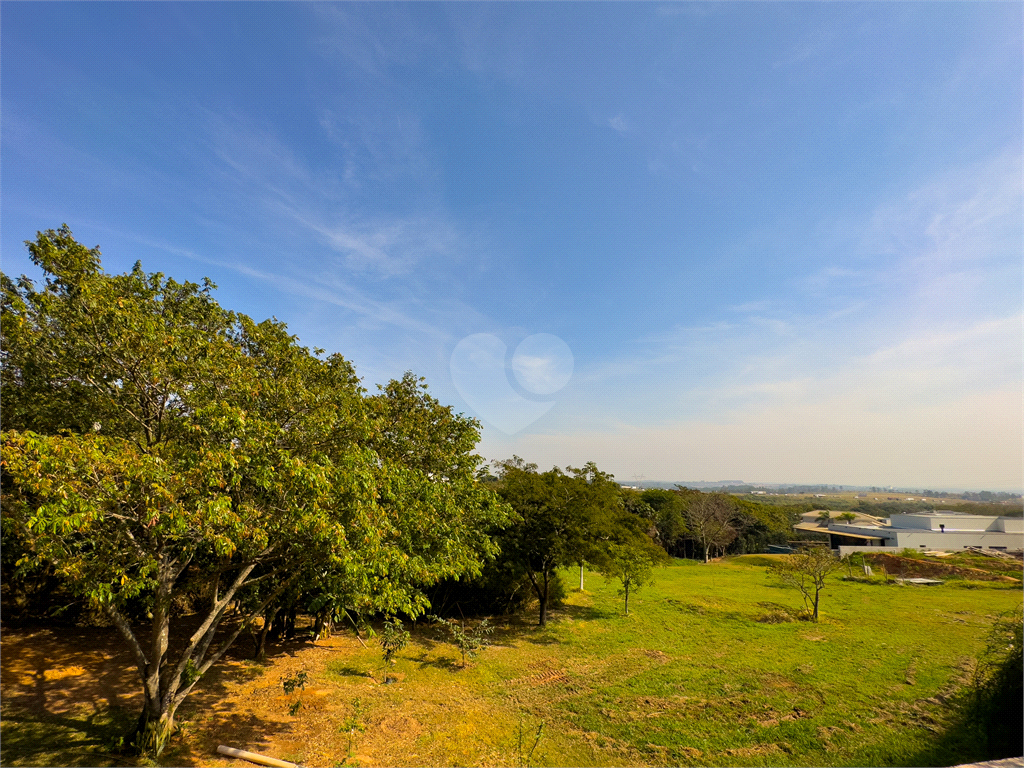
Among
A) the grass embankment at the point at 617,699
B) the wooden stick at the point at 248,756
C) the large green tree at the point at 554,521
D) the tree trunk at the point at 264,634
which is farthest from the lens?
the large green tree at the point at 554,521

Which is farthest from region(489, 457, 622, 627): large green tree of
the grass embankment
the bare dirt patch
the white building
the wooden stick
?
the white building

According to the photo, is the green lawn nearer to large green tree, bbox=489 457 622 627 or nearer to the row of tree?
large green tree, bbox=489 457 622 627

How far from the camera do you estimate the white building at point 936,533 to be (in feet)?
149

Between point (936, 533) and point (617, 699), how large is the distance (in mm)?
55048

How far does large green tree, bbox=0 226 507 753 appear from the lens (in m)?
6.28

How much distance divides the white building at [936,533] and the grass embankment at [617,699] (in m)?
33.3

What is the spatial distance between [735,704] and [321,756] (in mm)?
10460

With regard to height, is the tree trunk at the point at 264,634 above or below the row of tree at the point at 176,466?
below

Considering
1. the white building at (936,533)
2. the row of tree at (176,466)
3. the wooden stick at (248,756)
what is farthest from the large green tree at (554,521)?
the white building at (936,533)

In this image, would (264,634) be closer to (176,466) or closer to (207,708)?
(207,708)

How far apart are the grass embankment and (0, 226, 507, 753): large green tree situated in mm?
2843

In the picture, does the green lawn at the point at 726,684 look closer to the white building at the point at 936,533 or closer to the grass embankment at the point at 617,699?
the grass embankment at the point at 617,699

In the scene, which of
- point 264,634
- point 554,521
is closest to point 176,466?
point 264,634

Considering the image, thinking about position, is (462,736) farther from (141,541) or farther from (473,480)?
(141,541)
